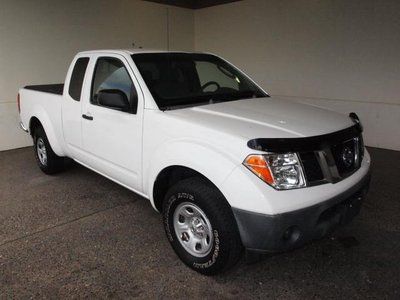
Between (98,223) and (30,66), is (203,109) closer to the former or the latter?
(98,223)

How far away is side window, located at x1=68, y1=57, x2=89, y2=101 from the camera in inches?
156

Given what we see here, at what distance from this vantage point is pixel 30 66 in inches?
265

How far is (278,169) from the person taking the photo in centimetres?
227

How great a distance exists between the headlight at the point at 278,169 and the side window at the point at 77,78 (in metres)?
2.50

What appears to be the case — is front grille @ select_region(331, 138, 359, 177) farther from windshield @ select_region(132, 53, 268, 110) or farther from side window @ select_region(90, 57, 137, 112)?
side window @ select_region(90, 57, 137, 112)

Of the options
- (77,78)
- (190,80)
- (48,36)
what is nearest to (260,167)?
(190,80)

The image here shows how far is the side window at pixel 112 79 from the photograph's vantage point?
10.6 feet

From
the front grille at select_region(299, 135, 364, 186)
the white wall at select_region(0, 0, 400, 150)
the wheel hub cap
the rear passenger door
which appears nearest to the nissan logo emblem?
the front grille at select_region(299, 135, 364, 186)

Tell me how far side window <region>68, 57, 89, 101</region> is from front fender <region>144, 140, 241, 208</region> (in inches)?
62.8

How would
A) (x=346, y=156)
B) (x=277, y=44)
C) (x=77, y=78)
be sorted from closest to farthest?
(x=346, y=156) → (x=77, y=78) → (x=277, y=44)

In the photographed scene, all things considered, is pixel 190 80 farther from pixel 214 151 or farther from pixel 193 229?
pixel 193 229

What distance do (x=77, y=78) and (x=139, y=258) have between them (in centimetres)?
226

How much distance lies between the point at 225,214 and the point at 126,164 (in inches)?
51.2

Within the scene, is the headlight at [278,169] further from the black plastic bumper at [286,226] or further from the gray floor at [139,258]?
the gray floor at [139,258]
